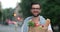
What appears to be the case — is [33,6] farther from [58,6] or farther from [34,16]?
[58,6]

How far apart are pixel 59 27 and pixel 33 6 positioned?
76.2 feet

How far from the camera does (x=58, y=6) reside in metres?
25.0

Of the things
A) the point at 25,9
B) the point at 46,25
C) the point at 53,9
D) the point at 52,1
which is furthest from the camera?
the point at 25,9

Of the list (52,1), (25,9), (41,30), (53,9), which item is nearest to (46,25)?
(41,30)

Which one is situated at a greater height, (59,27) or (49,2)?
(49,2)

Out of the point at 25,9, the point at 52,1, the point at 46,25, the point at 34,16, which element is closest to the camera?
the point at 46,25

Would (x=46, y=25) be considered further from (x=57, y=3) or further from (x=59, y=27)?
(x=59, y=27)

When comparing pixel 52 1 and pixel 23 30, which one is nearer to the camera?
pixel 23 30

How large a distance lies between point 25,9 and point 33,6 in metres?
38.7

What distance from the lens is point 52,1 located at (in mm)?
26219

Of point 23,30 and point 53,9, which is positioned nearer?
point 23,30

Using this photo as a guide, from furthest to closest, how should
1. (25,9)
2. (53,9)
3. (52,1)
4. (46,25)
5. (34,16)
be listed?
(25,9) → (52,1) → (53,9) → (34,16) → (46,25)

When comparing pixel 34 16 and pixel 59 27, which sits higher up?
pixel 34 16

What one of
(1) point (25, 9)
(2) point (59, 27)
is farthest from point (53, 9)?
(1) point (25, 9)
